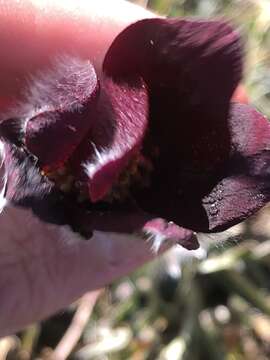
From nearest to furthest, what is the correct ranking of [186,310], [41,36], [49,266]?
[41,36], [49,266], [186,310]

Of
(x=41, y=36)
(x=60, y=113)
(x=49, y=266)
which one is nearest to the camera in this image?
(x=60, y=113)

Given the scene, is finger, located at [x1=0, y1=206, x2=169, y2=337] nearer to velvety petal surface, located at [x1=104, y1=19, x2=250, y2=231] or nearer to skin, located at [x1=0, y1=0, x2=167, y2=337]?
skin, located at [x1=0, y1=0, x2=167, y2=337]

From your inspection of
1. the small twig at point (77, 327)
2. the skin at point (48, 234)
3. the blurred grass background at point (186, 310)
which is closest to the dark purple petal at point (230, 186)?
the skin at point (48, 234)

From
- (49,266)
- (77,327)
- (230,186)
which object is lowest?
(77,327)

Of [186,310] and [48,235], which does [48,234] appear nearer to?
[48,235]

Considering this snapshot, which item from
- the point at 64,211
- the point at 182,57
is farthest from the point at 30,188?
the point at 182,57

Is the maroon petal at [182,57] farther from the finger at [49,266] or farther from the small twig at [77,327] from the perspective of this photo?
the small twig at [77,327]

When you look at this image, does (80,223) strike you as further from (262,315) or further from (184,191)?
(262,315)
